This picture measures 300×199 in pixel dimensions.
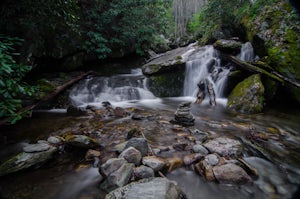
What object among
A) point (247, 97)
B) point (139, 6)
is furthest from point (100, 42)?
point (247, 97)

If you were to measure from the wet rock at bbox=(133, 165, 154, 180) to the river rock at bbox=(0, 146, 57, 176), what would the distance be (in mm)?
1640

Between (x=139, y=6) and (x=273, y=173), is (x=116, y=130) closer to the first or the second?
(x=273, y=173)

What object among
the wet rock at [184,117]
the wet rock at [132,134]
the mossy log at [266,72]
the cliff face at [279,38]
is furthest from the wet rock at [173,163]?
the cliff face at [279,38]

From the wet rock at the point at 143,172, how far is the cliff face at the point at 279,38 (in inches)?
241

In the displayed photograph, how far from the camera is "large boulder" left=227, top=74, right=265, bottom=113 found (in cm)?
593

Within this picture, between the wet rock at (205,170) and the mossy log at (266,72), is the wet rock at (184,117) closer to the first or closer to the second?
the wet rock at (205,170)

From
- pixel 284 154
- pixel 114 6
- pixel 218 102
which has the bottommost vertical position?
pixel 284 154

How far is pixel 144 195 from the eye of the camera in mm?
1865

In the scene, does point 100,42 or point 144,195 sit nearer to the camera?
point 144,195

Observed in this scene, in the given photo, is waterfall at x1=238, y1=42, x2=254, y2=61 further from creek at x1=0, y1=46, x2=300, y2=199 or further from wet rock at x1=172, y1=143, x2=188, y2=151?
wet rock at x1=172, y1=143, x2=188, y2=151

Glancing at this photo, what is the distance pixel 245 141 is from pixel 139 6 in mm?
9369

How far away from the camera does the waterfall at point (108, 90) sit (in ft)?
25.3

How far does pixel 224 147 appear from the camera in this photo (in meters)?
3.06

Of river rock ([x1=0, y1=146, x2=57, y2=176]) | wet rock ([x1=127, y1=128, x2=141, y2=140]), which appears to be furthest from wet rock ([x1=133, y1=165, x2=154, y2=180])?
river rock ([x1=0, y1=146, x2=57, y2=176])
